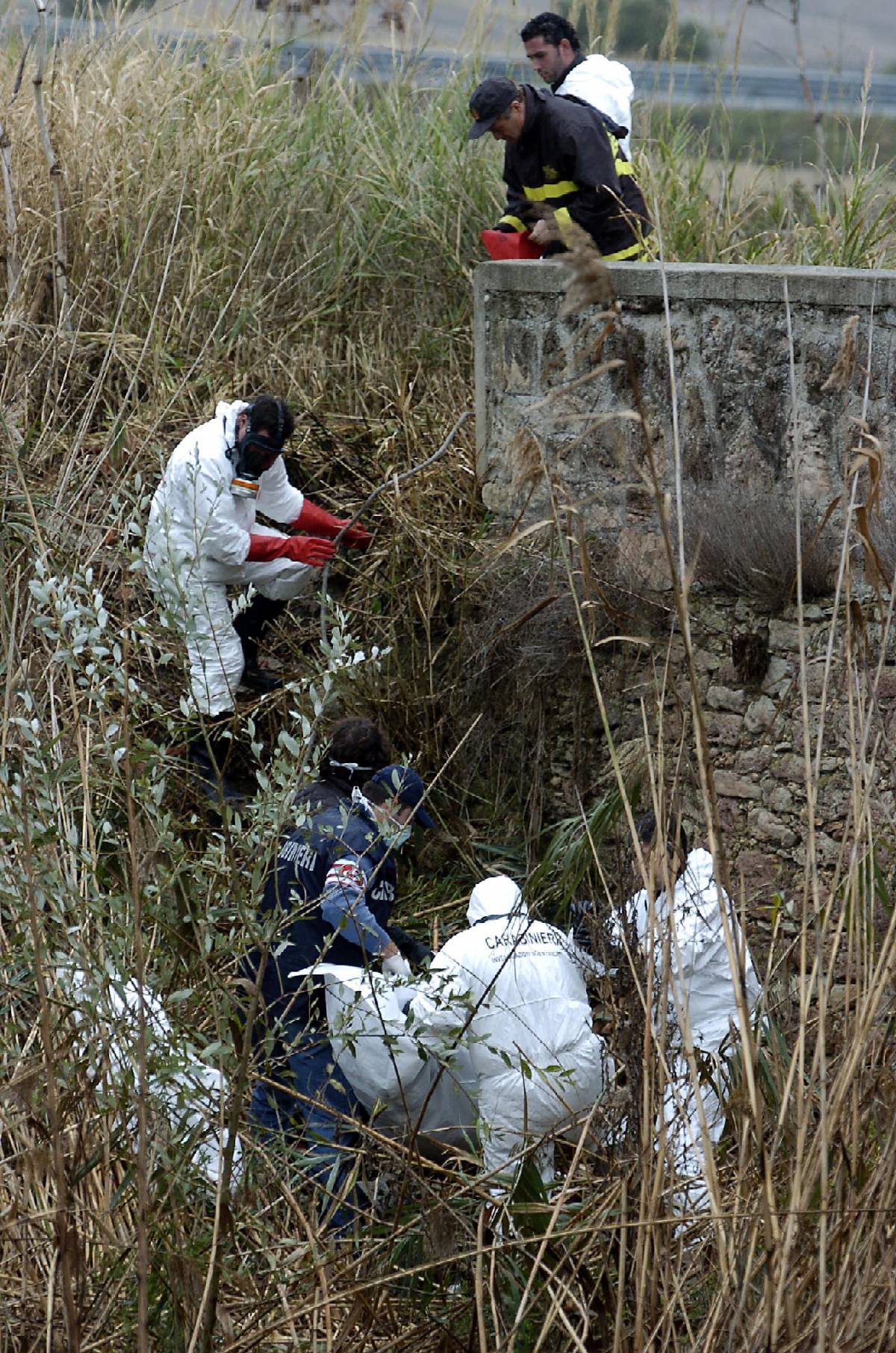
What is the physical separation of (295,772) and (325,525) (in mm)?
3829

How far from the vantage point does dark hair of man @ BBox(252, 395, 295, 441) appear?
5660 mm

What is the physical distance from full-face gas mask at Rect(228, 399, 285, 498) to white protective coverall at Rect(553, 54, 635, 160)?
193 cm

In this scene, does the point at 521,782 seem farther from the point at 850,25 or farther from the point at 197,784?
the point at 850,25

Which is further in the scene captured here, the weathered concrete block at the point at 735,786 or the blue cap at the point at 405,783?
the weathered concrete block at the point at 735,786

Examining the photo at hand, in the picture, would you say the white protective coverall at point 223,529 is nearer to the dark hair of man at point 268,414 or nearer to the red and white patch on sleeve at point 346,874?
the dark hair of man at point 268,414

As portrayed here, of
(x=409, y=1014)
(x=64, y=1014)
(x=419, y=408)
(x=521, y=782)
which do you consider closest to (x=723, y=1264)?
(x=409, y=1014)

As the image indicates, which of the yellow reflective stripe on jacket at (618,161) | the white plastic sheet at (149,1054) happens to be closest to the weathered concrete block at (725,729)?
the yellow reflective stripe on jacket at (618,161)

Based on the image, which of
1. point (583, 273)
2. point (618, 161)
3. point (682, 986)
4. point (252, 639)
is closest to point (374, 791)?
point (682, 986)

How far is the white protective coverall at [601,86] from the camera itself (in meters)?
6.29

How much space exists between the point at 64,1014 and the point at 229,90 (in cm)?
635

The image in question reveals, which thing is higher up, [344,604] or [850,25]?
[850,25]

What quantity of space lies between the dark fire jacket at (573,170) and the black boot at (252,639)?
6.18 feet

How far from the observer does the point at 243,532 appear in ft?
19.4

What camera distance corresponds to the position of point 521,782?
6.19 m
